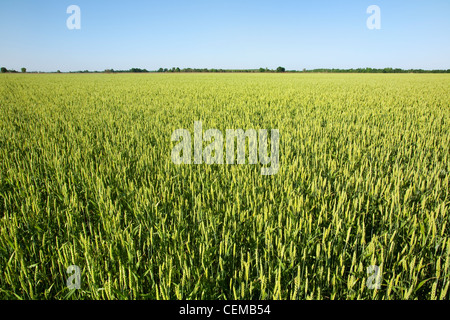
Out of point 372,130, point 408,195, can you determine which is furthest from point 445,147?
point 408,195

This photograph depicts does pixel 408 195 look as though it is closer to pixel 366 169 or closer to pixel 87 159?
pixel 366 169

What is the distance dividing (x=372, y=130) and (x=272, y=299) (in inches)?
153

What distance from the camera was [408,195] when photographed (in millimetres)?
1877

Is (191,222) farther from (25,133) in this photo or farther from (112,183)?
(25,133)

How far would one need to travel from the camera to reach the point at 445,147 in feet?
11.0

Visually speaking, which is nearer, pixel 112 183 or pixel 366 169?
pixel 112 183

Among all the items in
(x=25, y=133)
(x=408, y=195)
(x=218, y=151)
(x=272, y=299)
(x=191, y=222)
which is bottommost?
(x=272, y=299)

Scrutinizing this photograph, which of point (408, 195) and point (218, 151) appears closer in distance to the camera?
point (408, 195)
